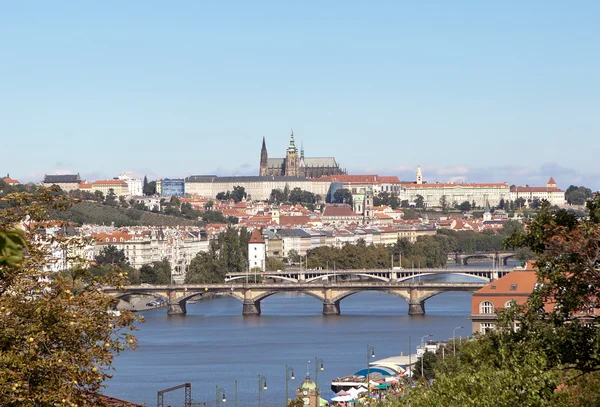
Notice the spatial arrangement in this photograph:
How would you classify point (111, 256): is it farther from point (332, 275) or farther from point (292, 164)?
point (292, 164)

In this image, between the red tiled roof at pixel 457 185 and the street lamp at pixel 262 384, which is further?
the red tiled roof at pixel 457 185

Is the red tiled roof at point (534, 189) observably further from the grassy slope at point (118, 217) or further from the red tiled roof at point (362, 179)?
the grassy slope at point (118, 217)

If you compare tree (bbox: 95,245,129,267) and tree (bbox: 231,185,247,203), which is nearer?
tree (bbox: 95,245,129,267)

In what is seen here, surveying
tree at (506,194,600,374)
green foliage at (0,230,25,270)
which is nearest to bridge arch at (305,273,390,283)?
tree at (506,194,600,374)

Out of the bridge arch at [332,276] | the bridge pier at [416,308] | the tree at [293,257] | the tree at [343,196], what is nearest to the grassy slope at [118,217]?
the tree at [293,257]

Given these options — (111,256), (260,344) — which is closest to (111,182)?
(111,256)

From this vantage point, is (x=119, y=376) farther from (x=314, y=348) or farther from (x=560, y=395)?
(x=560, y=395)

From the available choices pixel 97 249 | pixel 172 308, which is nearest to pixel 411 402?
pixel 172 308

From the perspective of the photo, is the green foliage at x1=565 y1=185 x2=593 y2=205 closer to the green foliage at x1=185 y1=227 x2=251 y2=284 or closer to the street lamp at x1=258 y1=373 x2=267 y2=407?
the green foliage at x1=185 y1=227 x2=251 y2=284
